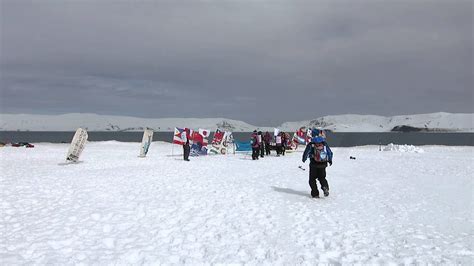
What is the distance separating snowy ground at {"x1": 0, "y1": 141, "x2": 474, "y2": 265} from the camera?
660 centimetres

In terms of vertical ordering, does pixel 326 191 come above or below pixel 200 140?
below

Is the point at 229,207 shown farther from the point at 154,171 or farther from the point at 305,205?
the point at 154,171

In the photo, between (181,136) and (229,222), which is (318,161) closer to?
(229,222)

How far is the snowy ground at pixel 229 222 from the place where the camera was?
6602 millimetres

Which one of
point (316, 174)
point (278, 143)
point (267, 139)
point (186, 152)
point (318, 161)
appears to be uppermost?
point (267, 139)

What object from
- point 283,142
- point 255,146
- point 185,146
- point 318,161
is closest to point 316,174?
point 318,161

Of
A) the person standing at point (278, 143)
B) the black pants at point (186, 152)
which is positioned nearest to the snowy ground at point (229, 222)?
the black pants at point (186, 152)

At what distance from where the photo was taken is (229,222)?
345 inches

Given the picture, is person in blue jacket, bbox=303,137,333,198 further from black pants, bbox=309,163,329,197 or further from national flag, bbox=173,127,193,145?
national flag, bbox=173,127,193,145

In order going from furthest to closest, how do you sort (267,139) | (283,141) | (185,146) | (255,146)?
(283,141) → (267,139) → (255,146) → (185,146)

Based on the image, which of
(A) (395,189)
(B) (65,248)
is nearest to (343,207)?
(A) (395,189)

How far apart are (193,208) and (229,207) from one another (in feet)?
3.46

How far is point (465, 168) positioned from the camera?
20.6m

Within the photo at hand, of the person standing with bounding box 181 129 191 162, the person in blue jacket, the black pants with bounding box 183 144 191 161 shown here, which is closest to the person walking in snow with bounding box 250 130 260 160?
the person standing with bounding box 181 129 191 162
